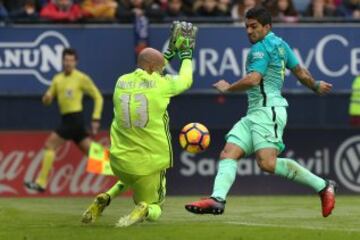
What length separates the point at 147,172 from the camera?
1237cm

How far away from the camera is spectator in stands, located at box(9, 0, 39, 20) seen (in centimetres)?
2167

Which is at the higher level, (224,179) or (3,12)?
(3,12)

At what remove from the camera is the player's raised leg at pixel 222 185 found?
11497 mm

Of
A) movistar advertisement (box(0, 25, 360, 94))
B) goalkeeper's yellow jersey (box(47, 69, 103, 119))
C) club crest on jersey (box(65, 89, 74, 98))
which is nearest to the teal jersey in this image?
goalkeeper's yellow jersey (box(47, 69, 103, 119))

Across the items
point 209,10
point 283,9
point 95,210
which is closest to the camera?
point 95,210

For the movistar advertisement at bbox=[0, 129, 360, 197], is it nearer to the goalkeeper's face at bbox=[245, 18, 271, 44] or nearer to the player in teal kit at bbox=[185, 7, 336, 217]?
the player in teal kit at bbox=[185, 7, 336, 217]

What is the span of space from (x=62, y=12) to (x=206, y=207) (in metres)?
10.9

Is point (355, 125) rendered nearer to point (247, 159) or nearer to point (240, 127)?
point (247, 159)

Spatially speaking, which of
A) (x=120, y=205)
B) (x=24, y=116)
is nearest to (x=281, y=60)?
(x=120, y=205)

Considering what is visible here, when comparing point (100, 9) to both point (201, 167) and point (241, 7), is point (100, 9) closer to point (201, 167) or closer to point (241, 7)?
point (241, 7)

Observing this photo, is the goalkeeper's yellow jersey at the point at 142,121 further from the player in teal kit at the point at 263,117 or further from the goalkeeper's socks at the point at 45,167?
the goalkeeper's socks at the point at 45,167

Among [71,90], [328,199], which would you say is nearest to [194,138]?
[328,199]

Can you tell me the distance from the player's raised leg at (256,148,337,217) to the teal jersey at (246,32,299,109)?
0.52m

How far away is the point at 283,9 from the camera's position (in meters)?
22.2
